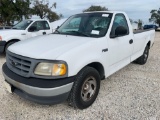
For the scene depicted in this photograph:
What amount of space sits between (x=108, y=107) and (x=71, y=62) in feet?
4.09

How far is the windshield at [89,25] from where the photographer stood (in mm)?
3707

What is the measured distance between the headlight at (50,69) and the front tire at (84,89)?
0.33 m

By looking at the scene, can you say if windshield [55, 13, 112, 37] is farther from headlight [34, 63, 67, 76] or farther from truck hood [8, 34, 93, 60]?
headlight [34, 63, 67, 76]

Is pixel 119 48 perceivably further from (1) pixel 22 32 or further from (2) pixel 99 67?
(1) pixel 22 32

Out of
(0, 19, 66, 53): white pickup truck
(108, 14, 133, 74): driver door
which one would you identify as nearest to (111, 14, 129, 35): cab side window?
(108, 14, 133, 74): driver door

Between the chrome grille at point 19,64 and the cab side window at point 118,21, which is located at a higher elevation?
the cab side window at point 118,21

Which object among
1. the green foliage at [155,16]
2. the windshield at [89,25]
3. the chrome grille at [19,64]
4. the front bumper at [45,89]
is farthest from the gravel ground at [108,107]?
the green foliage at [155,16]

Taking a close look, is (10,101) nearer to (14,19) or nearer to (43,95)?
(43,95)

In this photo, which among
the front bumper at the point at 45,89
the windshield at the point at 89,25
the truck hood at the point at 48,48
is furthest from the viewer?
the windshield at the point at 89,25

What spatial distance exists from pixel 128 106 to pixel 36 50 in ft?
6.59

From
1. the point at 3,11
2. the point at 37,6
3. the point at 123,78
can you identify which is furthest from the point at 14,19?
the point at 123,78

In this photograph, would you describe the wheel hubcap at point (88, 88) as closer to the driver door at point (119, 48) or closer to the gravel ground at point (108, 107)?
the gravel ground at point (108, 107)

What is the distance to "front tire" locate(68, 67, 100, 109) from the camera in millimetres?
2941

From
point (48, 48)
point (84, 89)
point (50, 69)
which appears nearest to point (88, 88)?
point (84, 89)
